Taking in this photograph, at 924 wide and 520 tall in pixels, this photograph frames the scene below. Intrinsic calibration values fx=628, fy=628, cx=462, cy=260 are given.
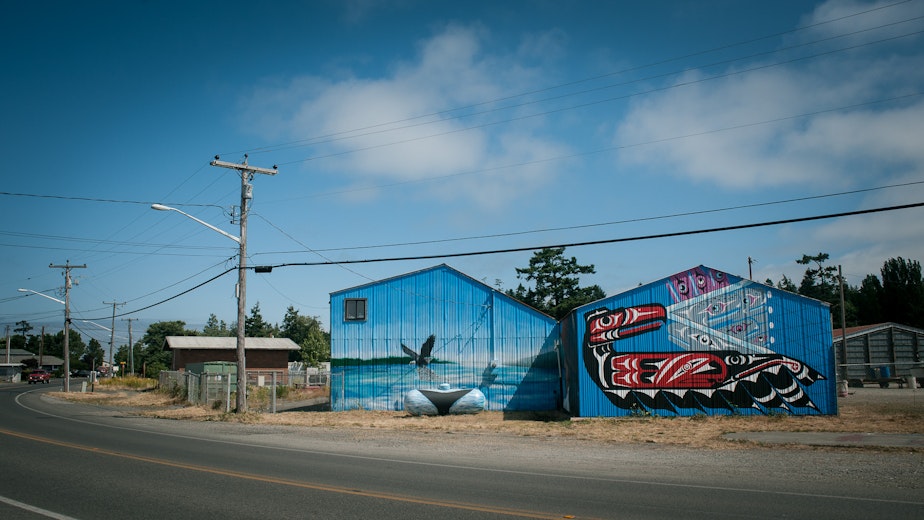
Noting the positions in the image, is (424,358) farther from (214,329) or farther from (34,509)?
(214,329)

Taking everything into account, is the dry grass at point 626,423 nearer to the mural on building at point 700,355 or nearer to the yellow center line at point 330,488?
the mural on building at point 700,355

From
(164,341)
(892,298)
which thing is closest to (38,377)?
(164,341)

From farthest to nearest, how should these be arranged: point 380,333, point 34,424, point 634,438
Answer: point 380,333, point 34,424, point 634,438

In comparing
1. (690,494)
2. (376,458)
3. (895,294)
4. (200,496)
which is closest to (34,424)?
(376,458)

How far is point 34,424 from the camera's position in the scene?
76.3 feet

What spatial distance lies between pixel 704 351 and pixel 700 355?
237 millimetres

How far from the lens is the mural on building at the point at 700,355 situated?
25000 mm

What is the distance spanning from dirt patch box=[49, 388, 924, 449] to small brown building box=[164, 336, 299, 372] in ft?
117

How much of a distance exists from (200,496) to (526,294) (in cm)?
6498

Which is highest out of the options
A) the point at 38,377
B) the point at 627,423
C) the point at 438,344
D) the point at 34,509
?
the point at 438,344

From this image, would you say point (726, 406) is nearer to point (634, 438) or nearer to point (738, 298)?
point (738, 298)

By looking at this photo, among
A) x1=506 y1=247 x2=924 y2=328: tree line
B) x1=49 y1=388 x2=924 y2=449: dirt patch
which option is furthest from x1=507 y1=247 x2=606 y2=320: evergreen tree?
x1=49 y1=388 x2=924 y2=449: dirt patch

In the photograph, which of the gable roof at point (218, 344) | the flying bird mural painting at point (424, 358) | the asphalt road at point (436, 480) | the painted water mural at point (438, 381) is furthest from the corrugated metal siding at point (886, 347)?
the gable roof at point (218, 344)

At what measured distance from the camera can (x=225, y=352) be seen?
6700 centimetres
